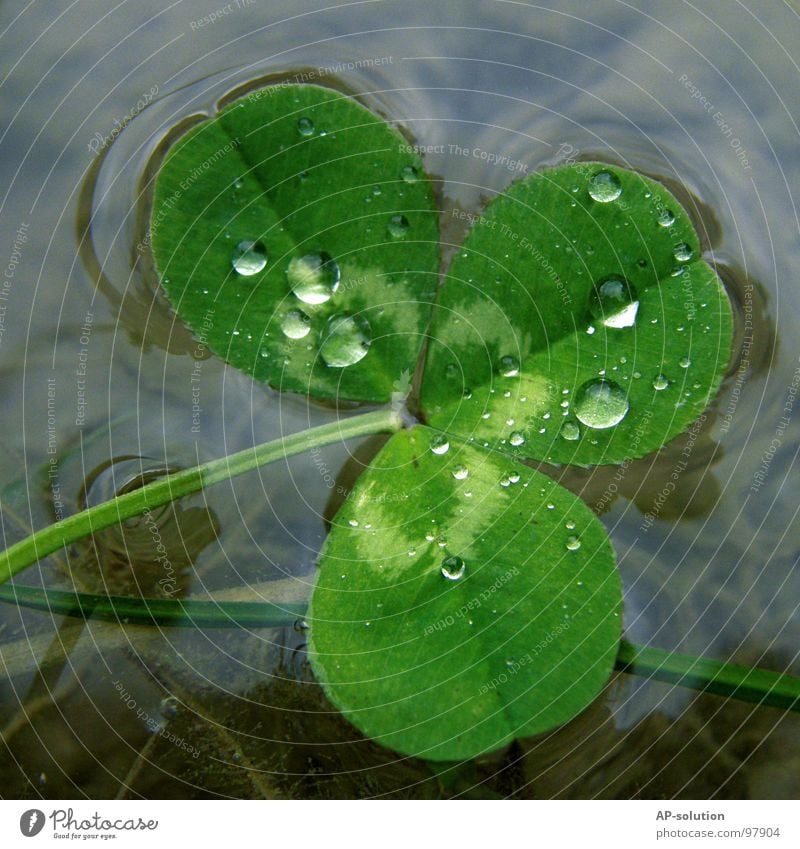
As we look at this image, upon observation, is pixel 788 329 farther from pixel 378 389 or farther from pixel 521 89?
pixel 378 389

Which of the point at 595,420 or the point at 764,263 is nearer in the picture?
the point at 595,420

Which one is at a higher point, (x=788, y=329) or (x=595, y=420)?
(x=788, y=329)

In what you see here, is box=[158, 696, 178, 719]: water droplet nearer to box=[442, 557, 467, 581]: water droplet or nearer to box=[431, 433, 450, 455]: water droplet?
box=[442, 557, 467, 581]: water droplet

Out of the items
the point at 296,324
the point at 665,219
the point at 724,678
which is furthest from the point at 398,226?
the point at 724,678
